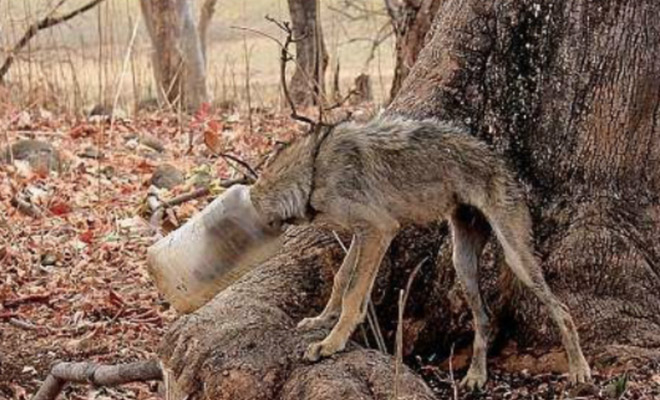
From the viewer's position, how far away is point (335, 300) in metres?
4.52

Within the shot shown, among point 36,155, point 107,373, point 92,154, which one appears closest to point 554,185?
point 107,373

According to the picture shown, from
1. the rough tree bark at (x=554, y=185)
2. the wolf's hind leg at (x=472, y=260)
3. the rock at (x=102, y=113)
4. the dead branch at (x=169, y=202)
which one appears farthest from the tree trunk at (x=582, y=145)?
the rock at (x=102, y=113)

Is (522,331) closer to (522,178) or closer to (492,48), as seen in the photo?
(522,178)

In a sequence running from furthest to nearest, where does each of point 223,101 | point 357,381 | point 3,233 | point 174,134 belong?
point 223,101 < point 174,134 < point 3,233 < point 357,381

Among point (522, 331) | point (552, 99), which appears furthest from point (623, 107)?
point (522, 331)

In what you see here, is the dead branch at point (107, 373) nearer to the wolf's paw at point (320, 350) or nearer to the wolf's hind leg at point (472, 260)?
the wolf's paw at point (320, 350)

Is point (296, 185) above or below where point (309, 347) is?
above

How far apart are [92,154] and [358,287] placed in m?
6.21

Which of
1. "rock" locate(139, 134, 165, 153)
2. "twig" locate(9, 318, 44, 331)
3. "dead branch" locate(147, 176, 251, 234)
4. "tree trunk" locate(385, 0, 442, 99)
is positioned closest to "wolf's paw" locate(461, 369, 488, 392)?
"twig" locate(9, 318, 44, 331)

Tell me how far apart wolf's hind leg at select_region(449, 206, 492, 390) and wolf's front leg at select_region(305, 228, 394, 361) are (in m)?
0.39

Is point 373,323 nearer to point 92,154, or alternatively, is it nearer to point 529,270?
point 529,270

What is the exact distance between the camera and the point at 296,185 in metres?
A: 4.35

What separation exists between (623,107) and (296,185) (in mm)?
1277

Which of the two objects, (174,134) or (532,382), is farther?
(174,134)
